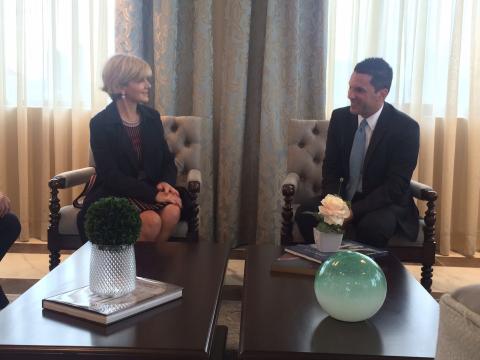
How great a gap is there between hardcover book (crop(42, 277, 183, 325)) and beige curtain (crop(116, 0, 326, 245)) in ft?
6.84

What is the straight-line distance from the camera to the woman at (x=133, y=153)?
278cm

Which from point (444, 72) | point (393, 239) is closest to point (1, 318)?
point (393, 239)

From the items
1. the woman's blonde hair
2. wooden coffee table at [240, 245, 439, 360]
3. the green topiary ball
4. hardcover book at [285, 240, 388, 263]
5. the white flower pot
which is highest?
the woman's blonde hair

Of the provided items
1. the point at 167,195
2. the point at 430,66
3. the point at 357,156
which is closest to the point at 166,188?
the point at 167,195

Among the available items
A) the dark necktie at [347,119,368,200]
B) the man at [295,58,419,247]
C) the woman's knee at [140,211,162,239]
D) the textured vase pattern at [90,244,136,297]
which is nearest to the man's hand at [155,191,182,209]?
the woman's knee at [140,211,162,239]

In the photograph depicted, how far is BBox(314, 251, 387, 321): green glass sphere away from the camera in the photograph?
4.67 ft

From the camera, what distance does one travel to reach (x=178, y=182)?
3289 millimetres

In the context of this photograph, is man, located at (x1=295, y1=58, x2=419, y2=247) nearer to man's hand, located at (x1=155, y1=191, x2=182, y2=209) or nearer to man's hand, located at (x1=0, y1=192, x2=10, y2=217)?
man's hand, located at (x1=155, y1=191, x2=182, y2=209)

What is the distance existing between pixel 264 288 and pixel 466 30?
8.91 feet

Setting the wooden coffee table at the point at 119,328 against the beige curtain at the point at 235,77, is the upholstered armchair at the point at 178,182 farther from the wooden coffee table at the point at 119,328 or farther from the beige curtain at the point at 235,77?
the wooden coffee table at the point at 119,328

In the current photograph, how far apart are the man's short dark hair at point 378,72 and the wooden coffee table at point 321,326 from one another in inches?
48.1

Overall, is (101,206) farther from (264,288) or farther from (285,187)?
(285,187)

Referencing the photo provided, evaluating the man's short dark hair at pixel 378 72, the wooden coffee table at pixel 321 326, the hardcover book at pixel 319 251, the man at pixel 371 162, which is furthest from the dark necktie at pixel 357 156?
the wooden coffee table at pixel 321 326

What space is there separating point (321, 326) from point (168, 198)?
148 centimetres
